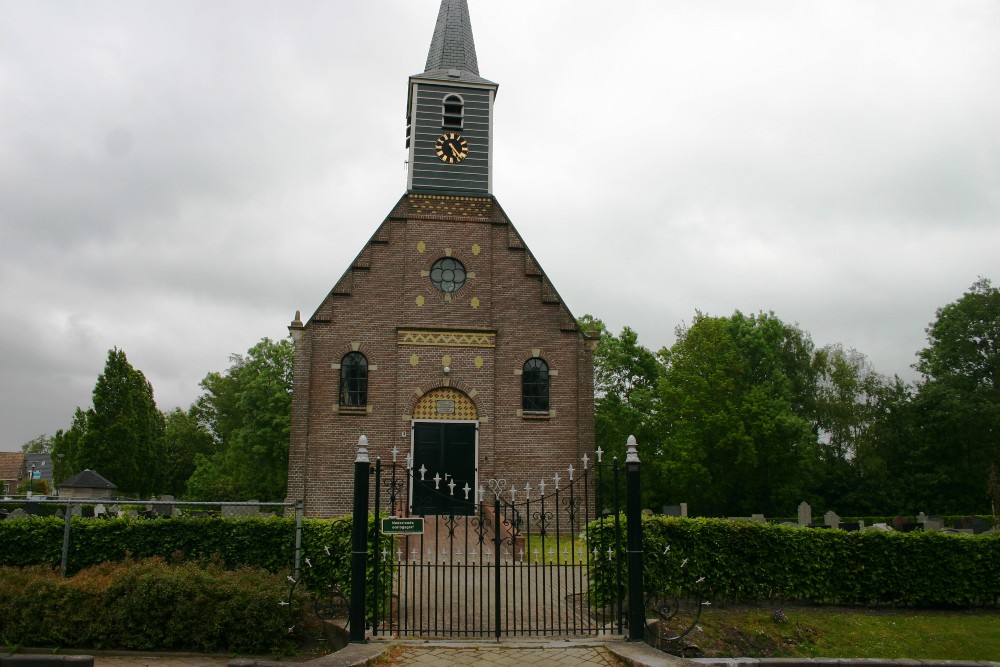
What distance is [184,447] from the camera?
6781cm

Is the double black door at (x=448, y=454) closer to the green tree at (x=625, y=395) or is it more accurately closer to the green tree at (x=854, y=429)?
the green tree at (x=625, y=395)

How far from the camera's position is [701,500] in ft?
108

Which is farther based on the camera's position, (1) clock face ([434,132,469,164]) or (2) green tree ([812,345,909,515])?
(2) green tree ([812,345,909,515])

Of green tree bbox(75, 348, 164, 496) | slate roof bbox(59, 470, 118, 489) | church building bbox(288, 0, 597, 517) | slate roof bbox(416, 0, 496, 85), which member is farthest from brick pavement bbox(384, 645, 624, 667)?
green tree bbox(75, 348, 164, 496)

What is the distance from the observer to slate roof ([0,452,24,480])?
78875 millimetres

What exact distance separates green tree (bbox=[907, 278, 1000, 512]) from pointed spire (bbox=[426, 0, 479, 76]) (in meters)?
28.5

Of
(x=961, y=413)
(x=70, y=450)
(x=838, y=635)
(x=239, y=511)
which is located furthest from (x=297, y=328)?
(x=70, y=450)

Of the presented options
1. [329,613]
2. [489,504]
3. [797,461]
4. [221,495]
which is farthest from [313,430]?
[797,461]

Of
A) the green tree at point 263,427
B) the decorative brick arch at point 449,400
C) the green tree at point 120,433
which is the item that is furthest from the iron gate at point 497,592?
the green tree at point 120,433

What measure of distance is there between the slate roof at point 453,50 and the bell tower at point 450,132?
0.18ft

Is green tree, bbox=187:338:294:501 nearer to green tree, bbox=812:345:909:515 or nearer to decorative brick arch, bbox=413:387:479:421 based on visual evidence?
decorative brick arch, bbox=413:387:479:421

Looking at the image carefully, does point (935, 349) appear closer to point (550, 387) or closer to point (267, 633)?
point (550, 387)

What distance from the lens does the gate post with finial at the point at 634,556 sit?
8.47 meters

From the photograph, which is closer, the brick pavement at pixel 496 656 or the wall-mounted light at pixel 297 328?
the brick pavement at pixel 496 656
